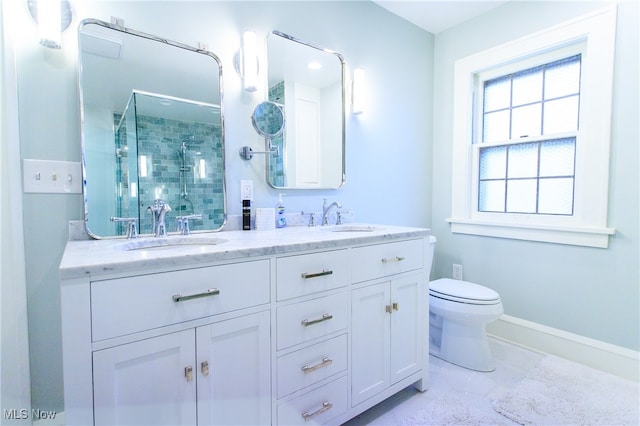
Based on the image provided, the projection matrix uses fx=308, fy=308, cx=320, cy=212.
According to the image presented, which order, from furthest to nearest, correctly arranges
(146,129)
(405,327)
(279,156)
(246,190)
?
1. (279,156)
2. (246,190)
3. (405,327)
4. (146,129)

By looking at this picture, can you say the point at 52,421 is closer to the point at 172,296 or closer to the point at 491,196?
the point at 172,296

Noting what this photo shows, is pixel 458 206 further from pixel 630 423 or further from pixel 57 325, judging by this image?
pixel 57 325

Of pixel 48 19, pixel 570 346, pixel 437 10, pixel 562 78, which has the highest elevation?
pixel 437 10

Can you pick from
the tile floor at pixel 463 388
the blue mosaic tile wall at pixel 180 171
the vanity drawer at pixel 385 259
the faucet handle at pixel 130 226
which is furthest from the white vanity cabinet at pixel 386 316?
the faucet handle at pixel 130 226

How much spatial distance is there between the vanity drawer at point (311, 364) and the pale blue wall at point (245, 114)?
0.85m

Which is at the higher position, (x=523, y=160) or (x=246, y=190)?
(x=523, y=160)

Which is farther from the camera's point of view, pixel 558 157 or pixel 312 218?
pixel 558 157

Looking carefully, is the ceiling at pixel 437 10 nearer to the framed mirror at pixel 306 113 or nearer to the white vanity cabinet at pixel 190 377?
the framed mirror at pixel 306 113

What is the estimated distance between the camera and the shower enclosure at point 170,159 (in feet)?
4.57

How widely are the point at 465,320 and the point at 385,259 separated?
804mm

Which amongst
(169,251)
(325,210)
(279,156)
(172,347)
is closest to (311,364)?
(172,347)

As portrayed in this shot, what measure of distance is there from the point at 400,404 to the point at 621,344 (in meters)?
1.38

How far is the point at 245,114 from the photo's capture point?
170cm

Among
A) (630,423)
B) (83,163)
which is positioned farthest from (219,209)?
(630,423)
